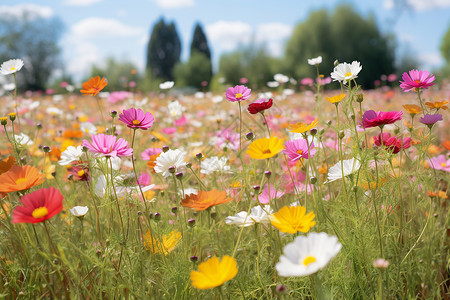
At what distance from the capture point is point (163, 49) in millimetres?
21469

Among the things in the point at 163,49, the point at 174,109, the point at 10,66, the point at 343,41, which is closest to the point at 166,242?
the point at 10,66

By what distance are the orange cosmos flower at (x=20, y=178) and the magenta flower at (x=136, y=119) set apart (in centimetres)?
18

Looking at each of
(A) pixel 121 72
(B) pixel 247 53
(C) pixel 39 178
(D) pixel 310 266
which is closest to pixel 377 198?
(D) pixel 310 266

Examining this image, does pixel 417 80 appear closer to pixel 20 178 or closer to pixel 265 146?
pixel 265 146

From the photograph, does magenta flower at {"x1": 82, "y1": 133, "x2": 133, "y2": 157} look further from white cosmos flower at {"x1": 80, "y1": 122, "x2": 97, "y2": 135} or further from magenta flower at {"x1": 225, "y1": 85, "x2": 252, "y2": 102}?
white cosmos flower at {"x1": 80, "y1": 122, "x2": 97, "y2": 135}

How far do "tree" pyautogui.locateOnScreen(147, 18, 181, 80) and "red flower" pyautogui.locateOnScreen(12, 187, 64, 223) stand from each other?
2131cm

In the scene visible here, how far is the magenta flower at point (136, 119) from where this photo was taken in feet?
2.37

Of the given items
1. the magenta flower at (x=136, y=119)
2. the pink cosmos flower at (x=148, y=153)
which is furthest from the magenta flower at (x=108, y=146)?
the pink cosmos flower at (x=148, y=153)

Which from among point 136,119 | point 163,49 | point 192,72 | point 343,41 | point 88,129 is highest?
point 136,119

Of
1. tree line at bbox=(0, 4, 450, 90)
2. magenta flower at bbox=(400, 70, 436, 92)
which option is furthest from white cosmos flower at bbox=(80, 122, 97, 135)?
tree line at bbox=(0, 4, 450, 90)

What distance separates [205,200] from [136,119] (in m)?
0.23

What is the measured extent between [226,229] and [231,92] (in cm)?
33

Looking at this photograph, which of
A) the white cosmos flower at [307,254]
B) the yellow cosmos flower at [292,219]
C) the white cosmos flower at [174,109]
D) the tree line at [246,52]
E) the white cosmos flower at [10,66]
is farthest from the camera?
the tree line at [246,52]

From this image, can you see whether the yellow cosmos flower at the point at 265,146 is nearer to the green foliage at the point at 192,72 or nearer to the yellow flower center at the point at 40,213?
the yellow flower center at the point at 40,213
